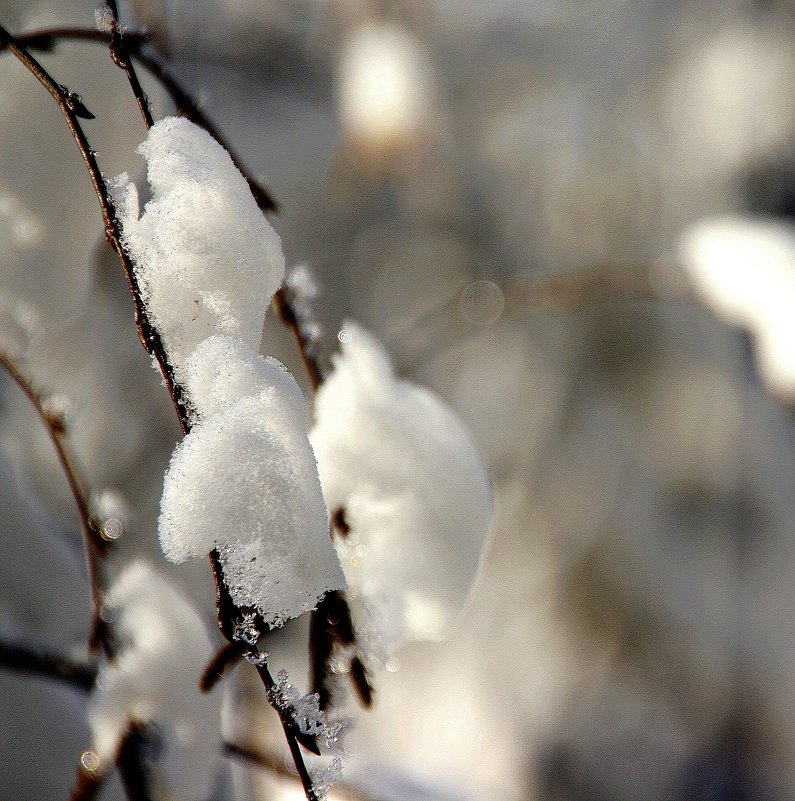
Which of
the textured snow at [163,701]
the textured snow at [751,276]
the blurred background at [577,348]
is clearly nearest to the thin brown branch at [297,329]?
the textured snow at [163,701]

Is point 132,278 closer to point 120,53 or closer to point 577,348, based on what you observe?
point 120,53

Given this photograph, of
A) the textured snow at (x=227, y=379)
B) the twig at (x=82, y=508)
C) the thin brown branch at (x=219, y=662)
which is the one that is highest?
the twig at (x=82, y=508)

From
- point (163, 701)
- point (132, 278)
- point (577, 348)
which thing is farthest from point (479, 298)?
point (132, 278)

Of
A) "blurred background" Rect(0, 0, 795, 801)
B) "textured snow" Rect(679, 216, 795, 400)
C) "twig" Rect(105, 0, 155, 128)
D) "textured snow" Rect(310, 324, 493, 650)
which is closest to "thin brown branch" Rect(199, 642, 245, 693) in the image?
"textured snow" Rect(310, 324, 493, 650)

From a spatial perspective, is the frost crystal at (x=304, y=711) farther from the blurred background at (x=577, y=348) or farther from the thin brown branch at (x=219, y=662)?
the blurred background at (x=577, y=348)

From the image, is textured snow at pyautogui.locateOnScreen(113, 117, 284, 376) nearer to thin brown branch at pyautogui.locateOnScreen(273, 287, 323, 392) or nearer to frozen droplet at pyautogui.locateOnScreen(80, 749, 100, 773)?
thin brown branch at pyautogui.locateOnScreen(273, 287, 323, 392)

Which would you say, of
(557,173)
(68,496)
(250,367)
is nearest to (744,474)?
(557,173)

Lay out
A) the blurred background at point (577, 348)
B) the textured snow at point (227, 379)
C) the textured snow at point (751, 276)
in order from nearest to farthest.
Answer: the textured snow at point (227, 379), the textured snow at point (751, 276), the blurred background at point (577, 348)
